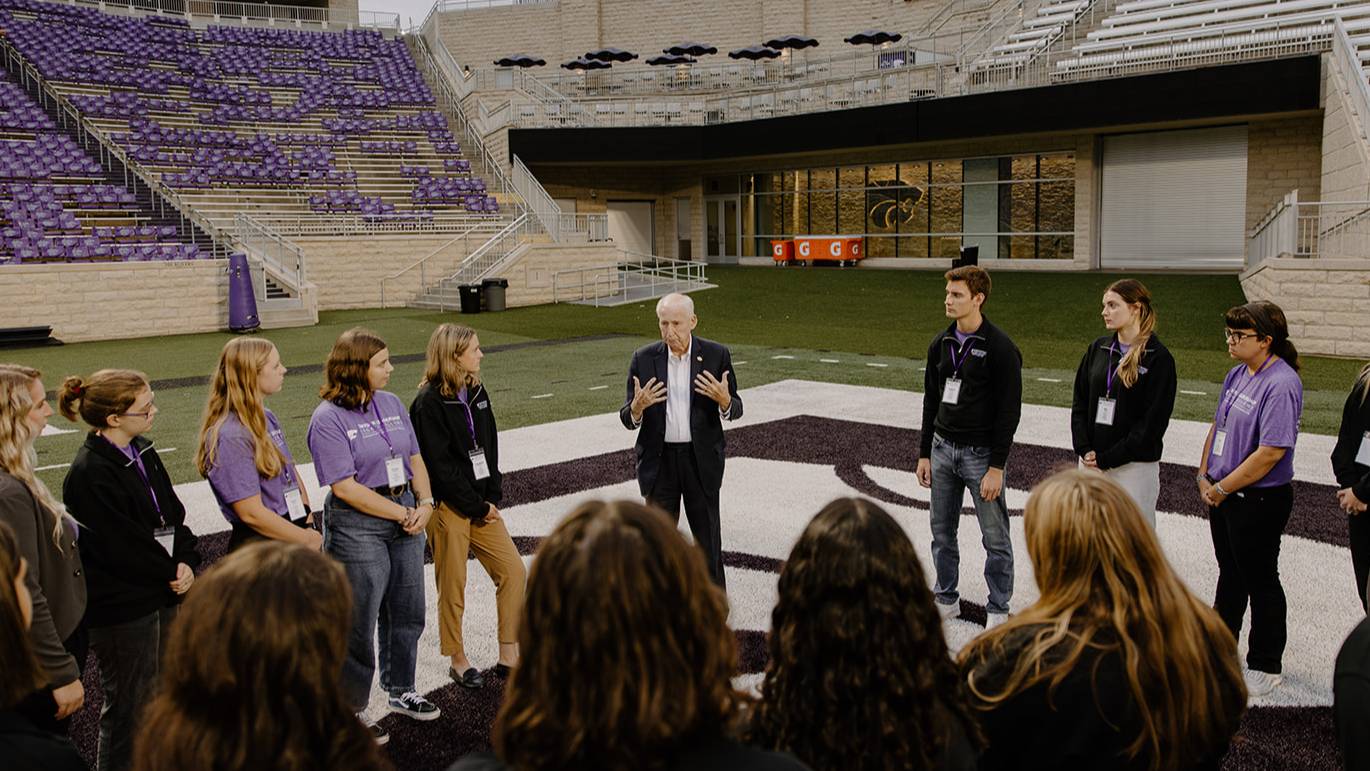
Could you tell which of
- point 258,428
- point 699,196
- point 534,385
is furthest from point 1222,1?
point 258,428

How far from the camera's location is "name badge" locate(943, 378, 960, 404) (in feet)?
21.1

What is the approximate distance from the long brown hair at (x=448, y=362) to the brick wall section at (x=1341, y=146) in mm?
18904

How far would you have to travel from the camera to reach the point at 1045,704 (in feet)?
8.75

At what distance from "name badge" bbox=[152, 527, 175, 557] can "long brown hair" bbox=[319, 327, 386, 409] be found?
89 cm

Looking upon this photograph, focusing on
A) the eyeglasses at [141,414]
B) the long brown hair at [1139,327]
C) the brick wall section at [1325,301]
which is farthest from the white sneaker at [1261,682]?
the brick wall section at [1325,301]

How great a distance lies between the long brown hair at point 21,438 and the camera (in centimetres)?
401

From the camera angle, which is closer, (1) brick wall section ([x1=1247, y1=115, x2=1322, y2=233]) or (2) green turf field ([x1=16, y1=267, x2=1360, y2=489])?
(2) green turf field ([x1=16, y1=267, x2=1360, y2=489])

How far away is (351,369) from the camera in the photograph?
5090 mm

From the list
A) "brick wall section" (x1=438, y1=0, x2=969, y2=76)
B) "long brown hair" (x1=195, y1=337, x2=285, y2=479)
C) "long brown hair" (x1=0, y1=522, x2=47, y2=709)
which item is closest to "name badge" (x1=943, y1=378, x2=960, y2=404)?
"long brown hair" (x1=195, y1=337, x2=285, y2=479)

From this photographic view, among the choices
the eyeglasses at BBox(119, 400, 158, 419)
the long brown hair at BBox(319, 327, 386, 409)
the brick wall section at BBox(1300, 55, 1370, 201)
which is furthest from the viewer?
the brick wall section at BBox(1300, 55, 1370, 201)

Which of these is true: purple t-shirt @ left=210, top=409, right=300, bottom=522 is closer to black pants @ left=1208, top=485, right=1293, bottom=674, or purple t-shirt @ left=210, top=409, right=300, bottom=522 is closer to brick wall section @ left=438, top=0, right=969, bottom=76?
black pants @ left=1208, top=485, right=1293, bottom=674

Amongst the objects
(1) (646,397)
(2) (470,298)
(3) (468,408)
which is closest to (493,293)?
(2) (470,298)

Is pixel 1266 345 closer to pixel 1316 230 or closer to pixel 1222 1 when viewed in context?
pixel 1316 230

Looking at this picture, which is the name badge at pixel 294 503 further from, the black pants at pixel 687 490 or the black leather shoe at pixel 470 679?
the black pants at pixel 687 490
